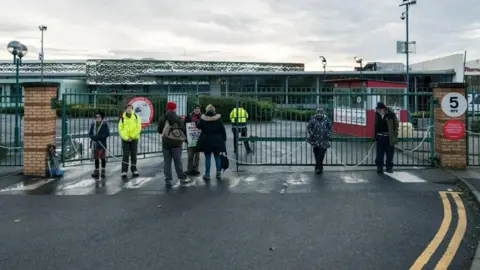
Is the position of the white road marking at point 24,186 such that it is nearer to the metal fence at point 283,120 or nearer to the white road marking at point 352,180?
the metal fence at point 283,120

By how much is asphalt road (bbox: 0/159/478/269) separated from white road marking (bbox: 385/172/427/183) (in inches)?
0.9

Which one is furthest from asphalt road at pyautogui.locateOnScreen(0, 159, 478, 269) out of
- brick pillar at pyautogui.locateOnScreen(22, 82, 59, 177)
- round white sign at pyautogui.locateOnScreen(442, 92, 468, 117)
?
round white sign at pyautogui.locateOnScreen(442, 92, 468, 117)

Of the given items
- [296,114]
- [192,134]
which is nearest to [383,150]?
[296,114]

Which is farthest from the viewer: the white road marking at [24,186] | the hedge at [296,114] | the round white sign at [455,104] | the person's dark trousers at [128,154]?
the hedge at [296,114]

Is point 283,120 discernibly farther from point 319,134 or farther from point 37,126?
point 37,126

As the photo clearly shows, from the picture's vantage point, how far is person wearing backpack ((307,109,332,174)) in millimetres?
11820

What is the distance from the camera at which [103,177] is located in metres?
11.6

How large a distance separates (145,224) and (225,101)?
27.1 metres

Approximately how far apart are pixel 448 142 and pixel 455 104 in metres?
0.94

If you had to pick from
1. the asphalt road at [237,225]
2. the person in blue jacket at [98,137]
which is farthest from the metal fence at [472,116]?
the person in blue jacket at [98,137]

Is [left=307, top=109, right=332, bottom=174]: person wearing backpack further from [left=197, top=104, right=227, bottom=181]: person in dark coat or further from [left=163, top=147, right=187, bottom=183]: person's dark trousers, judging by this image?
[left=163, top=147, right=187, bottom=183]: person's dark trousers

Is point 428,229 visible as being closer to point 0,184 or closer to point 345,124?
point 0,184

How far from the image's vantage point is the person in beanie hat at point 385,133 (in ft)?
38.2

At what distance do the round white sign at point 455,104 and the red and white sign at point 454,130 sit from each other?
0.22 m
